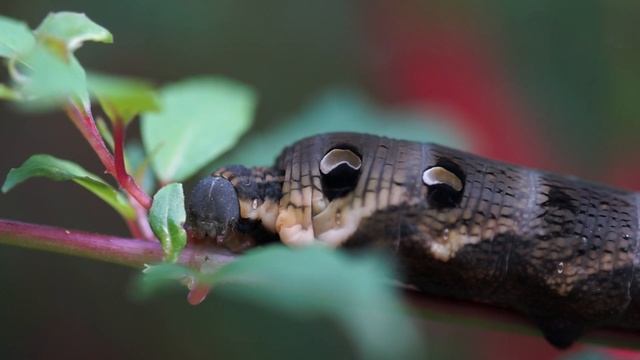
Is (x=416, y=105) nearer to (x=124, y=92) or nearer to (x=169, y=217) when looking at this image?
(x=169, y=217)

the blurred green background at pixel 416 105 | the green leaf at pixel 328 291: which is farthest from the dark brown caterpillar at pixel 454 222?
the blurred green background at pixel 416 105

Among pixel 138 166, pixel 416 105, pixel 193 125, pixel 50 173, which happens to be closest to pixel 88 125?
pixel 50 173

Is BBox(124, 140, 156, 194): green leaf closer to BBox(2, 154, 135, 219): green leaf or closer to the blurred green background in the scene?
BBox(2, 154, 135, 219): green leaf

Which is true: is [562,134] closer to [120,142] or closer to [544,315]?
[544,315]

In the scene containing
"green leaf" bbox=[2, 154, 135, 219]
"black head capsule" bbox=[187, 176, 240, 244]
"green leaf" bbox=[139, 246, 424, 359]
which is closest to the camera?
"green leaf" bbox=[139, 246, 424, 359]

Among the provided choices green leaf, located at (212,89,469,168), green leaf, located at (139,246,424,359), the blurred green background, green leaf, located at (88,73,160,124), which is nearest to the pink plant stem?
green leaf, located at (88,73,160,124)

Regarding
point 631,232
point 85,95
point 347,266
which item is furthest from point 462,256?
point 347,266

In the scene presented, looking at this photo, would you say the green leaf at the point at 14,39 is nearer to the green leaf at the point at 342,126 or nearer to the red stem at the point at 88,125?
the red stem at the point at 88,125
